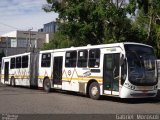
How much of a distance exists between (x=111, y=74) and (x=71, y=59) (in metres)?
4.44

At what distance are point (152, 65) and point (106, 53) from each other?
234 centimetres

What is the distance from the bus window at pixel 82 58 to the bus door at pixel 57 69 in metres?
2.43

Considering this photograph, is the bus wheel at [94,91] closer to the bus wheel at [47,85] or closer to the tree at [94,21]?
the bus wheel at [47,85]

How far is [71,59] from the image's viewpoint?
2344 centimetres

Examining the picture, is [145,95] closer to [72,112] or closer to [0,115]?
Result: [72,112]

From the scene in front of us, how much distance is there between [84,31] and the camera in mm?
32938

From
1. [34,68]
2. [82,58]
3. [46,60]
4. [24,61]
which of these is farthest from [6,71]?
[82,58]

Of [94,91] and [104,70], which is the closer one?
[104,70]

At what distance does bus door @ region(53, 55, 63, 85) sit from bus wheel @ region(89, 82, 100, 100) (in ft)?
13.1

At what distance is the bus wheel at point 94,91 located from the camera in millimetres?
20375

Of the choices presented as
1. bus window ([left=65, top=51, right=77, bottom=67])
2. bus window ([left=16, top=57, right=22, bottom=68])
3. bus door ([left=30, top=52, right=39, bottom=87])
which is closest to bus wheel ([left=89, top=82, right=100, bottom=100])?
bus window ([left=65, top=51, right=77, bottom=67])

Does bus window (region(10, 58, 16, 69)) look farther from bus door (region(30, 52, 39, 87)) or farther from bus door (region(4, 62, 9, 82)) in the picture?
bus door (region(30, 52, 39, 87))

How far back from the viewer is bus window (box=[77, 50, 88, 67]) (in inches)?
861

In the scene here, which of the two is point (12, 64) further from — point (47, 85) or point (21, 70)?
point (47, 85)
